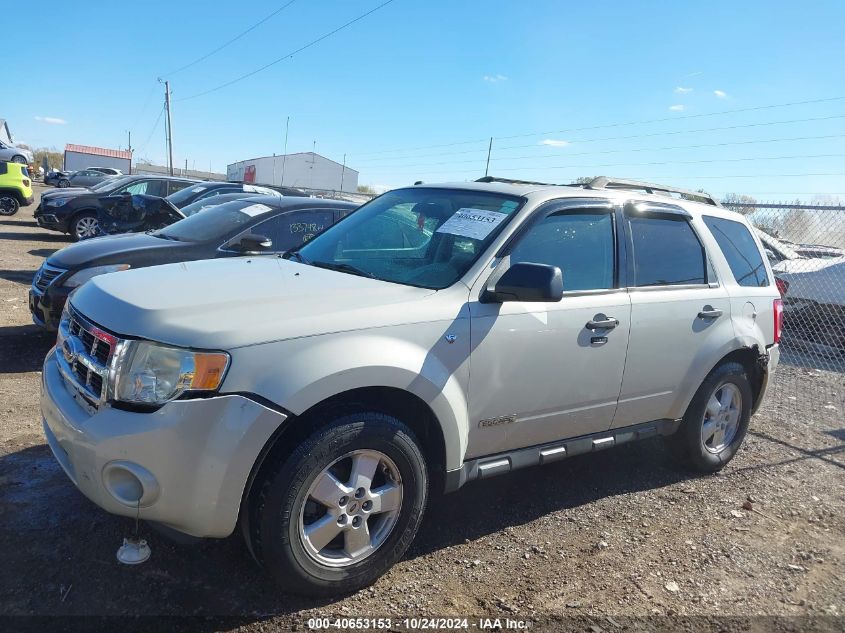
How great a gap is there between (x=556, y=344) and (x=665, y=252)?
1.28 m

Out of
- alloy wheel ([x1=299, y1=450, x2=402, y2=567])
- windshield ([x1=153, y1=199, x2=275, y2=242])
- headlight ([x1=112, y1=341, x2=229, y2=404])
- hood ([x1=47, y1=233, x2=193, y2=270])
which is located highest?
windshield ([x1=153, y1=199, x2=275, y2=242])

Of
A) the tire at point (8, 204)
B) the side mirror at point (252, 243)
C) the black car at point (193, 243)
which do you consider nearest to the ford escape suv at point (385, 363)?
the side mirror at point (252, 243)

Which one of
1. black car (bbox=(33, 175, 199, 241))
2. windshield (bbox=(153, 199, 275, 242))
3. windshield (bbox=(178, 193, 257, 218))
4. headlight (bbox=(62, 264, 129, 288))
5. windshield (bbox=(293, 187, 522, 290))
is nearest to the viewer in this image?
windshield (bbox=(293, 187, 522, 290))

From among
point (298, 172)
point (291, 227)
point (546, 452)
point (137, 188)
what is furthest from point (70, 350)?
point (298, 172)

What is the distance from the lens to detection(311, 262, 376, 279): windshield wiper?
345cm

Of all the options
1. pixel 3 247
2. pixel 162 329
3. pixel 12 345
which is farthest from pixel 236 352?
pixel 3 247

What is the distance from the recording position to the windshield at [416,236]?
340cm

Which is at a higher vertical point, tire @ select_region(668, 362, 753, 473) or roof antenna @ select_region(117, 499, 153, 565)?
tire @ select_region(668, 362, 753, 473)

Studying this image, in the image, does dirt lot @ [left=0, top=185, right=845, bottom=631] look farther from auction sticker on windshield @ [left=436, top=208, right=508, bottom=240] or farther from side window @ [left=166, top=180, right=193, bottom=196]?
side window @ [left=166, top=180, right=193, bottom=196]

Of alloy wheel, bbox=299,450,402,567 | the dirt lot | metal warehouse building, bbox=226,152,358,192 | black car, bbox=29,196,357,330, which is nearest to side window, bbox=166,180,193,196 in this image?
black car, bbox=29,196,357,330

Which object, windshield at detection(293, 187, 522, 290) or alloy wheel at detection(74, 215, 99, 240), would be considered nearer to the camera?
windshield at detection(293, 187, 522, 290)

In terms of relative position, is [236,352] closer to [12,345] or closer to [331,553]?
[331,553]

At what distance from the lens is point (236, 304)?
276cm

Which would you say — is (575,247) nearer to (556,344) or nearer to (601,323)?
(601,323)
